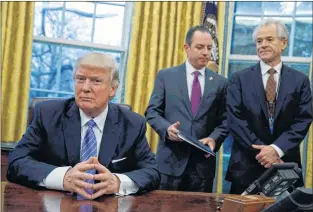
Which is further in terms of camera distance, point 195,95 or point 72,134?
point 195,95

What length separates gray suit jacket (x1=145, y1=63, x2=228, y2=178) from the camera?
3268mm

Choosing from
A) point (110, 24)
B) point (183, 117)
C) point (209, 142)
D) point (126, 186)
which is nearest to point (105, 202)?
point (126, 186)

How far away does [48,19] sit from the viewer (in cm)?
500

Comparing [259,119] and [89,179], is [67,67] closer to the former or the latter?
[259,119]

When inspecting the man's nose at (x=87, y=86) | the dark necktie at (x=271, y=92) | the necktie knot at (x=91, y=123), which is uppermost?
the dark necktie at (x=271, y=92)

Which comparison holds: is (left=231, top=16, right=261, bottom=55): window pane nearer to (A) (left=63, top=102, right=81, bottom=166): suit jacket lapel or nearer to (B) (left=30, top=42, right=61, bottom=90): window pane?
(B) (left=30, top=42, right=61, bottom=90): window pane

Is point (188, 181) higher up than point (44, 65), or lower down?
lower down

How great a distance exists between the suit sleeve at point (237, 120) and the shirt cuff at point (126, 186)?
1.21m

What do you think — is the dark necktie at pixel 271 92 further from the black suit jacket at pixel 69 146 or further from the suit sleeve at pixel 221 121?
the black suit jacket at pixel 69 146

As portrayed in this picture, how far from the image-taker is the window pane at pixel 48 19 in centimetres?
496


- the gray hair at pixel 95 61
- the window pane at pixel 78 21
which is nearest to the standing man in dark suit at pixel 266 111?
the gray hair at pixel 95 61

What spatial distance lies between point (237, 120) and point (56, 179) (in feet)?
5.00

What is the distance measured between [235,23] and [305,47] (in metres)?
0.80

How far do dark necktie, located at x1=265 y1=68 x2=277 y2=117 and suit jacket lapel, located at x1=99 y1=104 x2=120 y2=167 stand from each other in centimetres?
125
